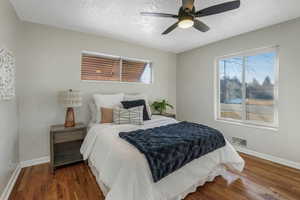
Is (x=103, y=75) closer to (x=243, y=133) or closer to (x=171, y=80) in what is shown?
(x=171, y=80)

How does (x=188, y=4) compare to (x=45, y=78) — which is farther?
(x=45, y=78)

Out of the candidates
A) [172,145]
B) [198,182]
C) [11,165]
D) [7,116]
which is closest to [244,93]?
[198,182]

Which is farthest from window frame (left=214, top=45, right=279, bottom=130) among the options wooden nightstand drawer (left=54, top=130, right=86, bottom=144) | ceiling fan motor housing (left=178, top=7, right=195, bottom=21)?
wooden nightstand drawer (left=54, top=130, right=86, bottom=144)

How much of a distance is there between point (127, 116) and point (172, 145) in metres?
1.15

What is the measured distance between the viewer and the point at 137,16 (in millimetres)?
2322

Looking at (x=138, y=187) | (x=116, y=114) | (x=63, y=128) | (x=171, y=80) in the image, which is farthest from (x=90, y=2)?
(x=171, y=80)

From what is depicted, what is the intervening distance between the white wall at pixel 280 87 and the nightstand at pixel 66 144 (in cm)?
292

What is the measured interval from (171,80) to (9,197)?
158 inches

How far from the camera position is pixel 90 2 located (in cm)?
198

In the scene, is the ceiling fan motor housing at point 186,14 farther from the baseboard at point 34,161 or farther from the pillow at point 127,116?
the baseboard at point 34,161

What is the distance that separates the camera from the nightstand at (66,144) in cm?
224

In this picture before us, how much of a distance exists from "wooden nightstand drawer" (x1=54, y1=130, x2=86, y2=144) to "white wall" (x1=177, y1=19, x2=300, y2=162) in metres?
2.91

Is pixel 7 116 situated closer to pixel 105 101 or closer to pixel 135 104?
pixel 105 101

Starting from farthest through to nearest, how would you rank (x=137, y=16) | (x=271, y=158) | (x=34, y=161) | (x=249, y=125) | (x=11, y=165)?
(x=249, y=125) < (x=271, y=158) < (x=34, y=161) < (x=137, y=16) < (x=11, y=165)
